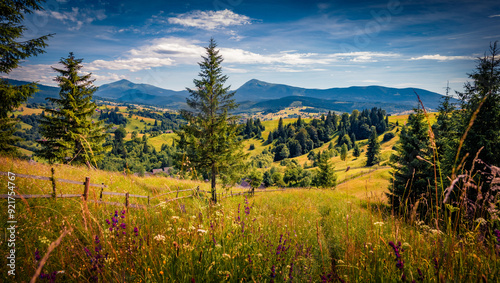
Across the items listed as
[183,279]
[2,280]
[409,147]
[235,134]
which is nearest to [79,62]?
[235,134]

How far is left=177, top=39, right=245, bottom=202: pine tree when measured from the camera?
56.9 feet

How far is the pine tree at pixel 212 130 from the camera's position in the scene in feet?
56.9

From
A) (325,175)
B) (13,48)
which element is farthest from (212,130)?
(325,175)

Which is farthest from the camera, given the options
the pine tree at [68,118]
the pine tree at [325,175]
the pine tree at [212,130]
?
the pine tree at [325,175]

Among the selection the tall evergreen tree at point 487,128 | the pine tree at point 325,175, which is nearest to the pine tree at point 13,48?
the tall evergreen tree at point 487,128

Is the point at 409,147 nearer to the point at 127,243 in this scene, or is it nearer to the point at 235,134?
the point at 235,134

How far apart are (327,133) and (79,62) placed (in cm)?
15950

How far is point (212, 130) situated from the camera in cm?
1770

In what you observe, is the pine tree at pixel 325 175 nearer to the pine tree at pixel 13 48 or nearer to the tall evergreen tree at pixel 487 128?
the tall evergreen tree at pixel 487 128

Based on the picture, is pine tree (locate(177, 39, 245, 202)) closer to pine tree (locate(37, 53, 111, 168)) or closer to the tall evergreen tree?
pine tree (locate(37, 53, 111, 168))

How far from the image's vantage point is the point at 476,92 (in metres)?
18.5

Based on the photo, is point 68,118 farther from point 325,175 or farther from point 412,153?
point 325,175

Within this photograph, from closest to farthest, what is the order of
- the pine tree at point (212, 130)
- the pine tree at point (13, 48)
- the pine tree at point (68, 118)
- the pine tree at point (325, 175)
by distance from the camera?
1. the pine tree at point (13, 48)
2. the pine tree at point (212, 130)
3. the pine tree at point (68, 118)
4. the pine tree at point (325, 175)

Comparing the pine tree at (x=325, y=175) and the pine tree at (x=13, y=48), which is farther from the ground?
the pine tree at (x=13, y=48)
